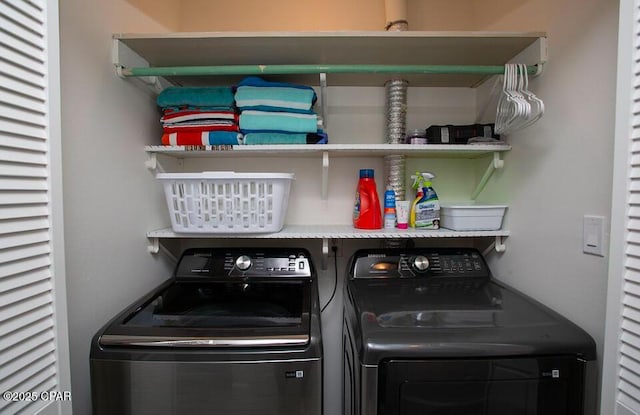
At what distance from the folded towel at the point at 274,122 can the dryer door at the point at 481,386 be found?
3.59 feet

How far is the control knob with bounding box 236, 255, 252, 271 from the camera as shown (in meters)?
1.50

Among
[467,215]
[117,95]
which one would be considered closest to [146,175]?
[117,95]

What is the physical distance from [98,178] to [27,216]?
0.53 m

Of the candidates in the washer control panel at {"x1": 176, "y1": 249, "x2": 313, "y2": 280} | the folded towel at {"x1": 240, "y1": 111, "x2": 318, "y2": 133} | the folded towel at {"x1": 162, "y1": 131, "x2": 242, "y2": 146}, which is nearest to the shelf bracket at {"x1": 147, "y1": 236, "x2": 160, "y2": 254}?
the washer control panel at {"x1": 176, "y1": 249, "x2": 313, "y2": 280}

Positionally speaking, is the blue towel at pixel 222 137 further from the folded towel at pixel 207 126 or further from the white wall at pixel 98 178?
the white wall at pixel 98 178

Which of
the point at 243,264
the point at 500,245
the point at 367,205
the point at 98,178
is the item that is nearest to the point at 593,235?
the point at 500,245

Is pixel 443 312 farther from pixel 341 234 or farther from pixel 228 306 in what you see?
pixel 228 306

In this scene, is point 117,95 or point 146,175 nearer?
point 117,95

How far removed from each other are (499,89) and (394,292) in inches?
45.8

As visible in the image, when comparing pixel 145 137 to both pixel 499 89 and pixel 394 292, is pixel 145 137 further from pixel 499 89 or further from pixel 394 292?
pixel 499 89

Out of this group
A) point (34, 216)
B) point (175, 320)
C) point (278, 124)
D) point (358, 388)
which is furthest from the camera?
point (278, 124)

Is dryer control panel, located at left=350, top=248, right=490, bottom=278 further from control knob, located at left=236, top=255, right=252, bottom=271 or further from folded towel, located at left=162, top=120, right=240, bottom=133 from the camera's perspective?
folded towel, located at left=162, top=120, right=240, bottom=133

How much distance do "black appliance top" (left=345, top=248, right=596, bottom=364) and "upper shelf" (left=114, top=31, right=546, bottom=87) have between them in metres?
0.95

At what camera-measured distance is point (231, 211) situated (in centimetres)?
133
